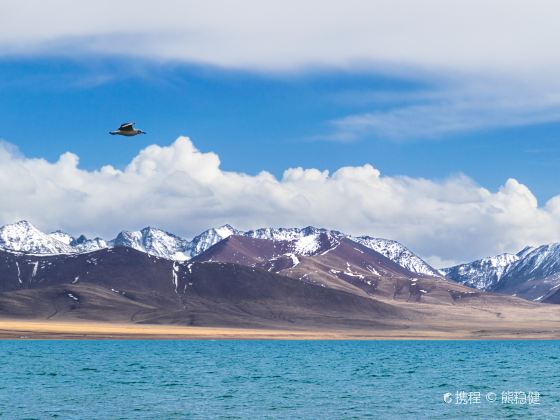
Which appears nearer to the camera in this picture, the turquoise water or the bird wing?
the bird wing

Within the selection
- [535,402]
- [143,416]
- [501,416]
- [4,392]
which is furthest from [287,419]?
[4,392]

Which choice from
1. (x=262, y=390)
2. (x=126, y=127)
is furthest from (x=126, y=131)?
(x=262, y=390)

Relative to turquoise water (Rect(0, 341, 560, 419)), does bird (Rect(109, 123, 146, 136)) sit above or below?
above

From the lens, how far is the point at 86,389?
86.4 meters

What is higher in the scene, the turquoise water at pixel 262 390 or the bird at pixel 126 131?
the bird at pixel 126 131

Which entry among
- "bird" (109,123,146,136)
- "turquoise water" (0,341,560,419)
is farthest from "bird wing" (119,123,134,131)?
"turquoise water" (0,341,560,419)

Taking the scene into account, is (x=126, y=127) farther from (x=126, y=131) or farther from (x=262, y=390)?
(x=262, y=390)

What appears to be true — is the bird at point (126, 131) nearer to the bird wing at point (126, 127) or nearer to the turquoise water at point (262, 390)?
the bird wing at point (126, 127)

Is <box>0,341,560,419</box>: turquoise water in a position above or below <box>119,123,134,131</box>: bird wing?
below

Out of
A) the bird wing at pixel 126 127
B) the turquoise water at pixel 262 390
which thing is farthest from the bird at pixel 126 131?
the turquoise water at pixel 262 390

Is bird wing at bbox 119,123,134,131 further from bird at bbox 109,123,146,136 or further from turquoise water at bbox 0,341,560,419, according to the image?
turquoise water at bbox 0,341,560,419

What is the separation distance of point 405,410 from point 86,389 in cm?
3239

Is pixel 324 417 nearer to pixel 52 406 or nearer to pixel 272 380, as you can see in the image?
pixel 52 406

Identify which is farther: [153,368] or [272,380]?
[153,368]
